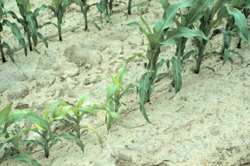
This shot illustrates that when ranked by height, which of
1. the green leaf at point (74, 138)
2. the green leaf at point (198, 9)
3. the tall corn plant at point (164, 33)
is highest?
the green leaf at point (198, 9)

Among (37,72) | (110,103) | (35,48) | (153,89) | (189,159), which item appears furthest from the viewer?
(35,48)

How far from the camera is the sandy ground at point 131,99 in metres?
2.43

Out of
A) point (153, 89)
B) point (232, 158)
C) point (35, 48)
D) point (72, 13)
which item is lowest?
point (232, 158)

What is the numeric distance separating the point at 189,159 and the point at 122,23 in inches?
81.2

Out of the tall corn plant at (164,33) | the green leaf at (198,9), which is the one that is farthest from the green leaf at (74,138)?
the green leaf at (198,9)

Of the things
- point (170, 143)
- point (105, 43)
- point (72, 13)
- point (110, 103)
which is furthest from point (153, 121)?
point (72, 13)

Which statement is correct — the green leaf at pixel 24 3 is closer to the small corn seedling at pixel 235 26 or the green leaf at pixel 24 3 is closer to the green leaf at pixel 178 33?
the green leaf at pixel 178 33

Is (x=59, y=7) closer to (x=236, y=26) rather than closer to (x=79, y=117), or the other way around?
(x=79, y=117)

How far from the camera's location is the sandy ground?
2426 millimetres

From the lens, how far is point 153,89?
9.49 ft

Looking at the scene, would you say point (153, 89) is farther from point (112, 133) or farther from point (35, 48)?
point (35, 48)

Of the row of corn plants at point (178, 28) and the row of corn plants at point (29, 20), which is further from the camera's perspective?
the row of corn plants at point (29, 20)

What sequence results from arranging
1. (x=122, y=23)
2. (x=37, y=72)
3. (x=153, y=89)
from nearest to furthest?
(x=153, y=89) → (x=37, y=72) → (x=122, y=23)

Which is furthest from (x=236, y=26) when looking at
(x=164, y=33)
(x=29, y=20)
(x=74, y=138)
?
(x=29, y=20)
